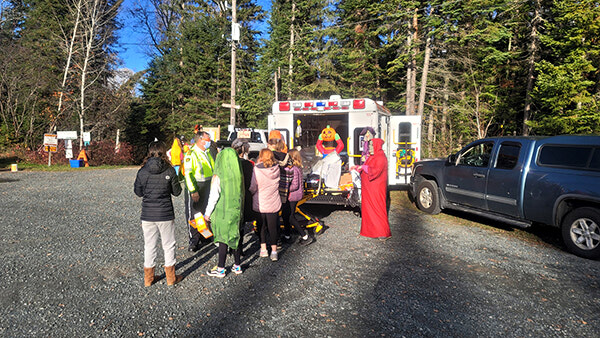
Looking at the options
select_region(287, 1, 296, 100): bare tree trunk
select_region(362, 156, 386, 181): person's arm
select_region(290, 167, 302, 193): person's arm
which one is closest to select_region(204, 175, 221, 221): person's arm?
select_region(290, 167, 302, 193): person's arm

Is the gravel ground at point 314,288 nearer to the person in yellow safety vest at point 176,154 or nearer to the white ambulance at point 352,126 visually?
the person in yellow safety vest at point 176,154

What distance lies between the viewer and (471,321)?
11.3 feet

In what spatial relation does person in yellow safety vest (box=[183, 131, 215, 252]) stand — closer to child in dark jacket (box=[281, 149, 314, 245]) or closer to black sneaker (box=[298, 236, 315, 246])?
child in dark jacket (box=[281, 149, 314, 245])

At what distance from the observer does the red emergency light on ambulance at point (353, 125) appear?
27.9ft

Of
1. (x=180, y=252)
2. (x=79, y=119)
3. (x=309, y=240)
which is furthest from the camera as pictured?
(x=79, y=119)

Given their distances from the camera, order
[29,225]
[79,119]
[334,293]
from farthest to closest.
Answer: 1. [79,119]
2. [29,225]
3. [334,293]

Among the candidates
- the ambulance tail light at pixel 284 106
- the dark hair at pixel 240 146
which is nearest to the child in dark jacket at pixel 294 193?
the dark hair at pixel 240 146

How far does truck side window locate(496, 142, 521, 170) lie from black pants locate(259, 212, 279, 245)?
461 centimetres

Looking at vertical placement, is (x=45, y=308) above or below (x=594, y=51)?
below

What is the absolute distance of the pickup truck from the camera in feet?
17.6

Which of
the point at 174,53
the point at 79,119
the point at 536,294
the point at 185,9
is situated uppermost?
the point at 185,9

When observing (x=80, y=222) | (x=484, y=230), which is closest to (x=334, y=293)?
(x=484, y=230)

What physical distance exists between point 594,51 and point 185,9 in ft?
112

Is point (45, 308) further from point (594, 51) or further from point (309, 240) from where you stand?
point (594, 51)
